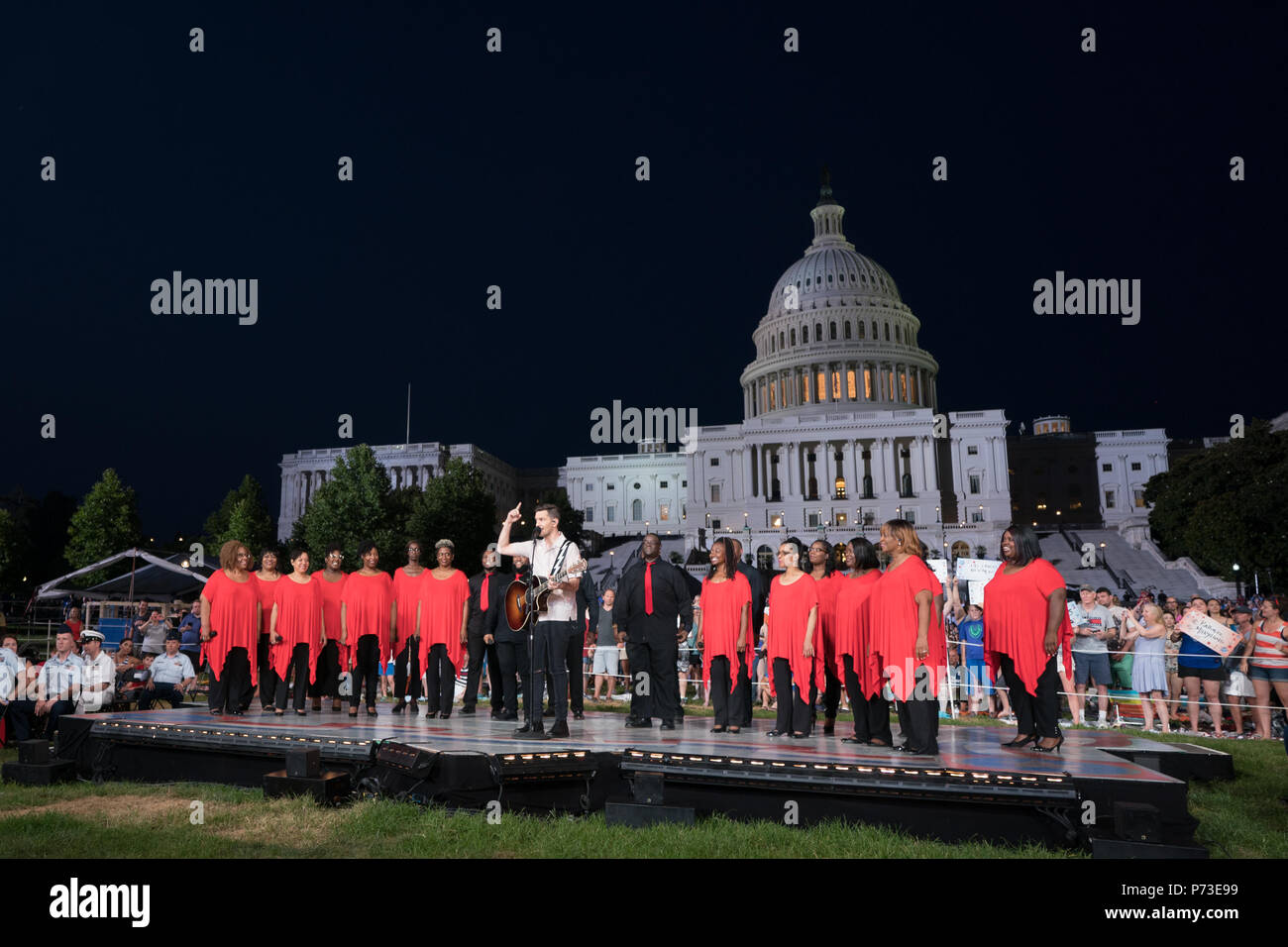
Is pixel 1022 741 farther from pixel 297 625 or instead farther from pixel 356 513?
pixel 356 513

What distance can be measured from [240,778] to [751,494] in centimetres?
7860

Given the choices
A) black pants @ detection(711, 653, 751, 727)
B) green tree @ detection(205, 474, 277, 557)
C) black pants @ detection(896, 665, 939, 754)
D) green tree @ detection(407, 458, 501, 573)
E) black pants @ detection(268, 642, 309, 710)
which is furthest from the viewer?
green tree @ detection(205, 474, 277, 557)

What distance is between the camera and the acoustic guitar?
7902mm

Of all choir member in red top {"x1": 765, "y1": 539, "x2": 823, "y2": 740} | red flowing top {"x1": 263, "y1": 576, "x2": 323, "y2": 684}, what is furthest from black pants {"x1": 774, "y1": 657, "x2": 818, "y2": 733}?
red flowing top {"x1": 263, "y1": 576, "x2": 323, "y2": 684}

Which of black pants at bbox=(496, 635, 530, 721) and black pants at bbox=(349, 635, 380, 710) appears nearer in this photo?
black pants at bbox=(496, 635, 530, 721)

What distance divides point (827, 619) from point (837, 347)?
8914cm

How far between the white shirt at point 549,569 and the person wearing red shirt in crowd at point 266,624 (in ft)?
15.3

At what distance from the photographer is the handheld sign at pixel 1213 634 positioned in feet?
41.1

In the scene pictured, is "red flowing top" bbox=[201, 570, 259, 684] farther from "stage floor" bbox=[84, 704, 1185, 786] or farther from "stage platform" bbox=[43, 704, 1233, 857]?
"stage platform" bbox=[43, 704, 1233, 857]

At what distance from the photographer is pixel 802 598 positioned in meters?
9.18

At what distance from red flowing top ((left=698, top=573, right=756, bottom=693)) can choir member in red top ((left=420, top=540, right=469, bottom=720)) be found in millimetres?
3039

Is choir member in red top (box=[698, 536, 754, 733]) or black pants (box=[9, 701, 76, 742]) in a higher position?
choir member in red top (box=[698, 536, 754, 733])

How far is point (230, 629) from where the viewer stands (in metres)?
10.7
